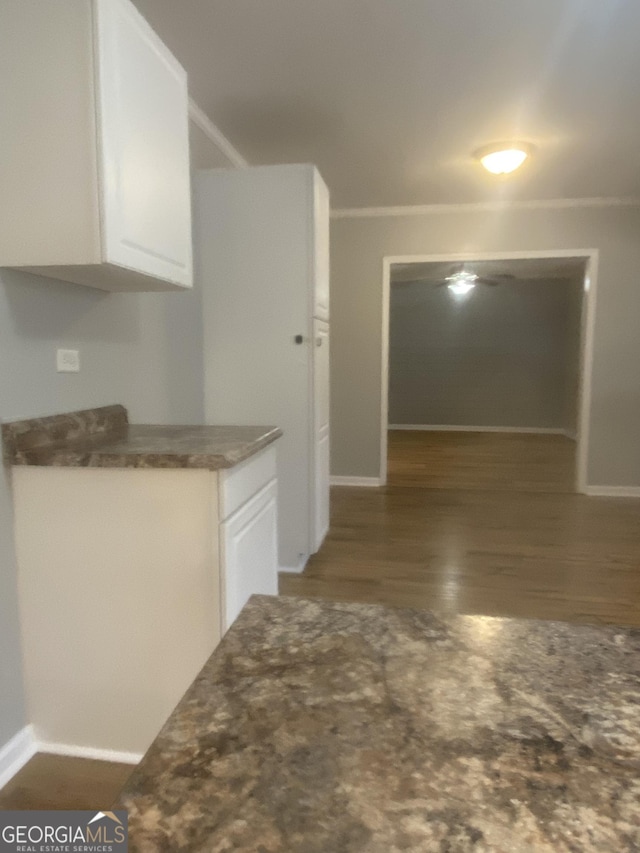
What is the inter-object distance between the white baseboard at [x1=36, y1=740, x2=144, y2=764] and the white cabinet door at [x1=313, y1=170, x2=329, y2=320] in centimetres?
215

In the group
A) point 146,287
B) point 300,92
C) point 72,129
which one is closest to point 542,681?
point 72,129

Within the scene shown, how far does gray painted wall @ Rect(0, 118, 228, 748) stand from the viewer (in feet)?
5.70

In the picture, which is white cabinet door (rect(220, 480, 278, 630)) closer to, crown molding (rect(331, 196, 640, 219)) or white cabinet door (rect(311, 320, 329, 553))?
white cabinet door (rect(311, 320, 329, 553))

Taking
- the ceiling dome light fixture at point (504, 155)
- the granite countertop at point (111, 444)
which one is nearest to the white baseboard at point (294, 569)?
the granite countertop at point (111, 444)

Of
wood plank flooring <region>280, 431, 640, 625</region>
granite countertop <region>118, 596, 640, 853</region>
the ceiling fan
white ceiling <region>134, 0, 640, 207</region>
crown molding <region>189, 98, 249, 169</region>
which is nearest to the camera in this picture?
granite countertop <region>118, 596, 640, 853</region>

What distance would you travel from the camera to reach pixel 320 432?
345 centimetres

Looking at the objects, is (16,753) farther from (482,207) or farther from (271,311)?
(482,207)

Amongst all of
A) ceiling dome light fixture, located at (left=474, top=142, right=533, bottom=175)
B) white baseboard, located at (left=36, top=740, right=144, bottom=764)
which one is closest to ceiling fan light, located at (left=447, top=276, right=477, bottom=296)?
ceiling dome light fixture, located at (left=474, top=142, right=533, bottom=175)

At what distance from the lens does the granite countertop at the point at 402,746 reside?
412mm

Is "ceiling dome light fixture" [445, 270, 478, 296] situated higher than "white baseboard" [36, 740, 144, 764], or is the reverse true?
"ceiling dome light fixture" [445, 270, 478, 296]

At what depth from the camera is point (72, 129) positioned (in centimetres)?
153

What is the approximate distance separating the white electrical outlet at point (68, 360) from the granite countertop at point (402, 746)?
59.0 inches

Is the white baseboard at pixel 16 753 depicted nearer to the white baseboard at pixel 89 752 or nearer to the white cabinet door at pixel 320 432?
the white baseboard at pixel 89 752

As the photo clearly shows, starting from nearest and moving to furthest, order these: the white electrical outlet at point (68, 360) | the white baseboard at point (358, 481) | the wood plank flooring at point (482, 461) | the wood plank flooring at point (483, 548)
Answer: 1. the white electrical outlet at point (68, 360)
2. the wood plank flooring at point (483, 548)
3. the white baseboard at point (358, 481)
4. the wood plank flooring at point (482, 461)
